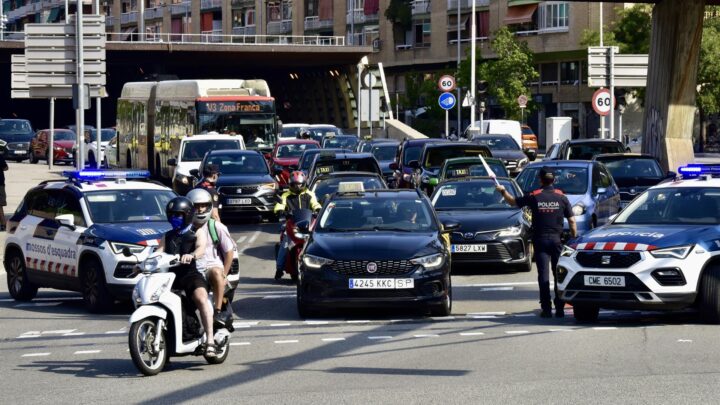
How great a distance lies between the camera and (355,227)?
1680 cm

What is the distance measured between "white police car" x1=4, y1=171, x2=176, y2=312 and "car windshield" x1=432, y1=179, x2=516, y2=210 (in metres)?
5.55

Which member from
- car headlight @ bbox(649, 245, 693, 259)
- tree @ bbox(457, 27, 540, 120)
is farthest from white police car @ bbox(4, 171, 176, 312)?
tree @ bbox(457, 27, 540, 120)

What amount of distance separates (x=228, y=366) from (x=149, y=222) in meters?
5.61

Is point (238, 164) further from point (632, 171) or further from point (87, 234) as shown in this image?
point (87, 234)

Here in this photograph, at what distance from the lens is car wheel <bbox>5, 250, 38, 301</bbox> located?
18.9 metres

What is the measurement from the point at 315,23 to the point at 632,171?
74.4 m

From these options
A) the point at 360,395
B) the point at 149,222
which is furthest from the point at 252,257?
the point at 360,395

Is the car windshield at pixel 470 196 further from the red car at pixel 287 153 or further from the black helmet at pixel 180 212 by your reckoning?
the red car at pixel 287 153

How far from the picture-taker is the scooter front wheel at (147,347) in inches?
450

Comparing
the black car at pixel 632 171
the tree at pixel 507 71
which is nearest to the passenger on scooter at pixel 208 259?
the black car at pixel 632 171

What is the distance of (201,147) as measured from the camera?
3775 centimetres

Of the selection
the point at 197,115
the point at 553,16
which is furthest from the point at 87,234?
the point at 553,16

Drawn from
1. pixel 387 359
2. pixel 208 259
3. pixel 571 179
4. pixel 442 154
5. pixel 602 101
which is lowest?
pixel 387 359

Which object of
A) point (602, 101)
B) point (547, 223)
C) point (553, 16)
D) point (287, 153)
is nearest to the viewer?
point (547, 223)
